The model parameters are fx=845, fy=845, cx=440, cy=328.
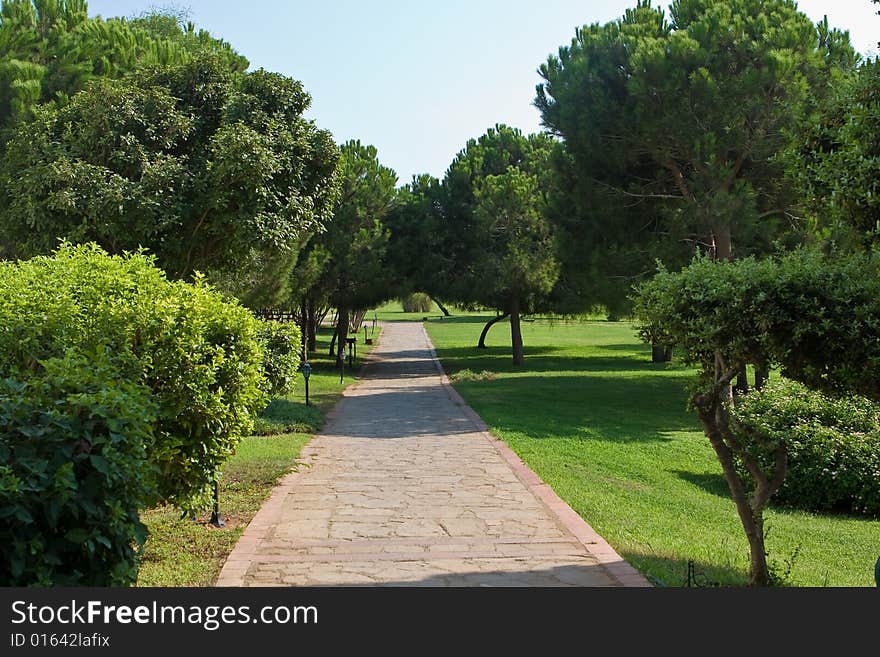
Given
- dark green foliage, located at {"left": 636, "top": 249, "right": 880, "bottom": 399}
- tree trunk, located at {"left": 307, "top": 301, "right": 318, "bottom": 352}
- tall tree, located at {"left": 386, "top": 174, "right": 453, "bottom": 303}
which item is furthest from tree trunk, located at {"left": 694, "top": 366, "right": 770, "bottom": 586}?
tree trunk, located at {"left": 307, "top": 301, "right": 318, "bottom": 352}

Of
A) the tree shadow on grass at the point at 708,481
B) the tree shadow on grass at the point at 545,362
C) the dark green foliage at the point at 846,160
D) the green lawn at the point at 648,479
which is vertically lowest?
the tree shadow on grass at the point at 545,362

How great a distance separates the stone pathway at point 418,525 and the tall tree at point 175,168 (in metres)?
3.49

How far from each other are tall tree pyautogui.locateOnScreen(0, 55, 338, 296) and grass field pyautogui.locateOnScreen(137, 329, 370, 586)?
115 inches

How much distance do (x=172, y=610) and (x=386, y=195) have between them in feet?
87.2

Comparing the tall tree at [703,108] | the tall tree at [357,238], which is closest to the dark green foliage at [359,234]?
the tall tree at [357,238]

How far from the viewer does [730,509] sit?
9.29 metres

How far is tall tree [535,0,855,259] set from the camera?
55.1 feet

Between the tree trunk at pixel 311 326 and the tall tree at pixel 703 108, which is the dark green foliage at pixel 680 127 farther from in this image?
the tree trunk at pixel 311 326

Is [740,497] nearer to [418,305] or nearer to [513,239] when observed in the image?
[513,239]

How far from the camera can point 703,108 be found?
17078 millimetres

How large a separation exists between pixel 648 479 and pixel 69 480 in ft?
27.9

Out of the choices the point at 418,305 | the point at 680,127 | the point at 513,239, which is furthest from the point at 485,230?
the point at 418,305

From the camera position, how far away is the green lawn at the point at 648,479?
22.3 ft

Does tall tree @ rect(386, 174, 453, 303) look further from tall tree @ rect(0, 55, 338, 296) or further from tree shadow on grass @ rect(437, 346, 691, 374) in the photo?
tall tree @ rect(0, 55, 338, 296)
